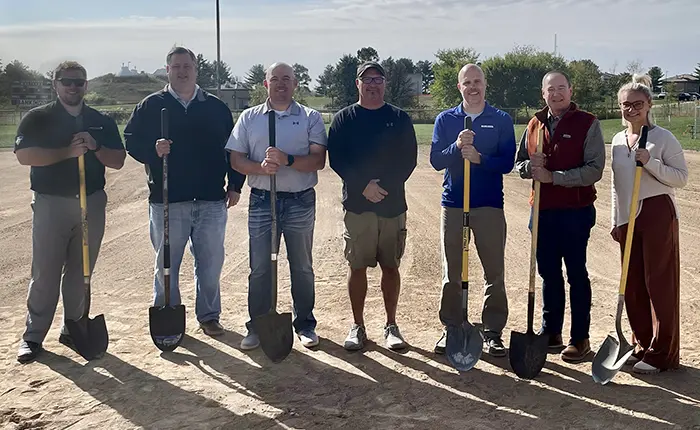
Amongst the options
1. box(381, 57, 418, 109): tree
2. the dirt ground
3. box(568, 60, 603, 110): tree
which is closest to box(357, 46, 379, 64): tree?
box(381, 57, 418, 109): tree

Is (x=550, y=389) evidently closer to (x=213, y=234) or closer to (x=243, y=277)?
(x=213, y=234)

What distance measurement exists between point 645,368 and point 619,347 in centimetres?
29

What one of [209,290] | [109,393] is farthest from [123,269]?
[109,393]

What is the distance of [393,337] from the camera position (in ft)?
17.7

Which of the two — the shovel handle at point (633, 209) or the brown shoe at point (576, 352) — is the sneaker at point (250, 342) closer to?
the brown shoe at point (576, 352)

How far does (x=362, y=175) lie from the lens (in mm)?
→ 5125

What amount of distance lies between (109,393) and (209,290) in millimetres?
1425

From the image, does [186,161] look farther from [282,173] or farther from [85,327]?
[85,327]

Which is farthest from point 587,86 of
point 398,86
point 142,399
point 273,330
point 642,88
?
point 142,399

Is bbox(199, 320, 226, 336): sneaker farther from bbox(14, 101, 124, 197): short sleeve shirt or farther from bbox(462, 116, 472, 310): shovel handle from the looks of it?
bbox(462, 116, 472, 310): shovel handle

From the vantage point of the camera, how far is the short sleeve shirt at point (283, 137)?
520 cm

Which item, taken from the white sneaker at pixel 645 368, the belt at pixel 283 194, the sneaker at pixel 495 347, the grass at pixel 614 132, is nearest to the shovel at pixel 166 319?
the belt at pixel 283 194

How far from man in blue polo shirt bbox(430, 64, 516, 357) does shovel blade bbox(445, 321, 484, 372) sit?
212 millimetres

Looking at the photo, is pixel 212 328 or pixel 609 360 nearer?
pixel 609 360
